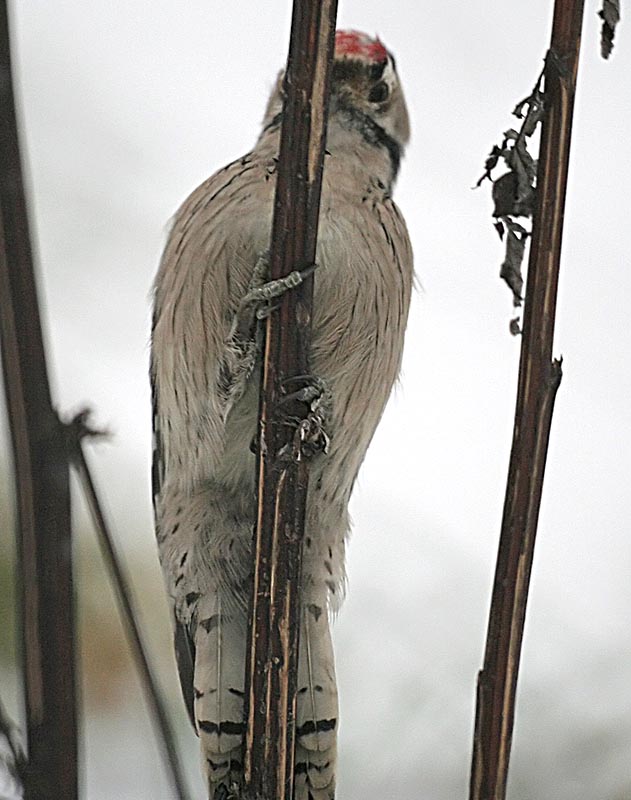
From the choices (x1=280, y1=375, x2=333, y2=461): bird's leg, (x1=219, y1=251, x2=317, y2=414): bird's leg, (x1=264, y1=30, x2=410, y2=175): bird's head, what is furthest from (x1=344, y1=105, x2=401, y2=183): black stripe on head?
(x1=280, y1=375, x2=333, y2=461): bird's leg

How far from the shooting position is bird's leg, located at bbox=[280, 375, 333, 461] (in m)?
0.56

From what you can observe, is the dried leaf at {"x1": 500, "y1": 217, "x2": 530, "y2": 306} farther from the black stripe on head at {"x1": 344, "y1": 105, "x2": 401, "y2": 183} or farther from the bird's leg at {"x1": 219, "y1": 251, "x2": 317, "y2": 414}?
the black stripe on head at {"x1": 344, "y1": 105, "x2": 401, "y2": 183}

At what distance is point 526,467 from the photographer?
0.51 m

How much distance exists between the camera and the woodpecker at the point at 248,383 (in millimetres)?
816

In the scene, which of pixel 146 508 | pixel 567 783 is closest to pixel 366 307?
pixel 146 508

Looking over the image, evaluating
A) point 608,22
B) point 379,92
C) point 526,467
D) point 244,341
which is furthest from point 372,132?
point 526,467

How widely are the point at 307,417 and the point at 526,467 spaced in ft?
0.45

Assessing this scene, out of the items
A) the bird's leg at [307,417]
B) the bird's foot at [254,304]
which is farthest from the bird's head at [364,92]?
the bird's leg at [307,417]

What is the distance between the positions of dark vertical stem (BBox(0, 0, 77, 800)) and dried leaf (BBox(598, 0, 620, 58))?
0.30m

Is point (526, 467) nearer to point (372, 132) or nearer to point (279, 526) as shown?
point (279, 526)

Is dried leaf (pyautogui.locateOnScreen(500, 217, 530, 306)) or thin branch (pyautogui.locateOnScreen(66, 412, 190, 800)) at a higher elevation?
Result: dried leaf (pyautogui.locateOnScreen(500, 217, 530, 306))

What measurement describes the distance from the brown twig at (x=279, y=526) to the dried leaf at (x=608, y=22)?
0.52ft

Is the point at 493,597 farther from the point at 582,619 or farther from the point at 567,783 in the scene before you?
the point at 582,619

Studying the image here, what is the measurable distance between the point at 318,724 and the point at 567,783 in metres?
0.49
